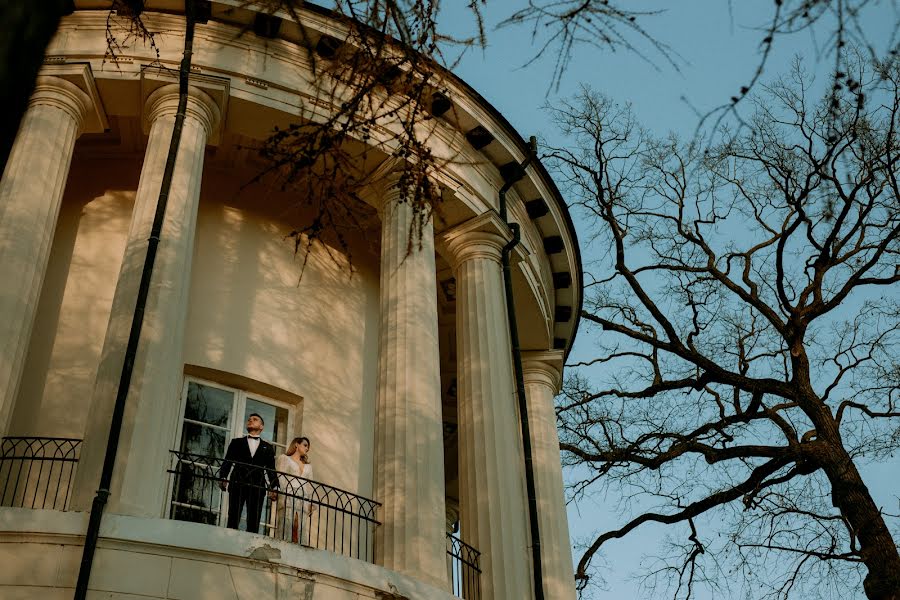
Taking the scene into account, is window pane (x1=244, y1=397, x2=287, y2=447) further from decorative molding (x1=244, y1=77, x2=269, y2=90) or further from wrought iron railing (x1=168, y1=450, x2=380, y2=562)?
decorative molding (x1=244, y1=77, x2=269, y2=90)

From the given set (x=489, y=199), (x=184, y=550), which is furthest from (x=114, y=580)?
(x=489, y=199)

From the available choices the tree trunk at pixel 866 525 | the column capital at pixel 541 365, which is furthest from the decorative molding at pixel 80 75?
the tree trunk at pixel 866 525

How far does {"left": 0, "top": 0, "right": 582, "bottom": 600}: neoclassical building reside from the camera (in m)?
12.6

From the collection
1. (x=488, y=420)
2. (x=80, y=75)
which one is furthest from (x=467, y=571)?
(x=80, y=75)

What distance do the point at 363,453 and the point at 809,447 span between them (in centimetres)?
1053

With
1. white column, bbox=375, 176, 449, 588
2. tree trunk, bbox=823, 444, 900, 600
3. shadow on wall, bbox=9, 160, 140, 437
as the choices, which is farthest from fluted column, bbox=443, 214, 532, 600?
tree trunk, bbox=823, 444, 900, 600

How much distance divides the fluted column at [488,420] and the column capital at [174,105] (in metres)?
5.46

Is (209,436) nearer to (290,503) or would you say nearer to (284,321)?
(290,503)

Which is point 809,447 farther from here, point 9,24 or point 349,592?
point 9,24

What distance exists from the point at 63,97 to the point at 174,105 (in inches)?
69.1

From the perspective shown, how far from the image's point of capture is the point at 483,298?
19.0 meters

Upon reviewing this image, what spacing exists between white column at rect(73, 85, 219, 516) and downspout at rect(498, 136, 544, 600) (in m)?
6.32

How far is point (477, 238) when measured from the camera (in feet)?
64.7

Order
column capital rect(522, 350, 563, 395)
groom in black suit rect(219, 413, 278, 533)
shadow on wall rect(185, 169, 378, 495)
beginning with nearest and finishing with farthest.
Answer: groom in black suit rect(219, 413, 278, 533) → shadow on wall rect(185, 169, 378, 495) → column capital rect(522, 350, 563, 395)
